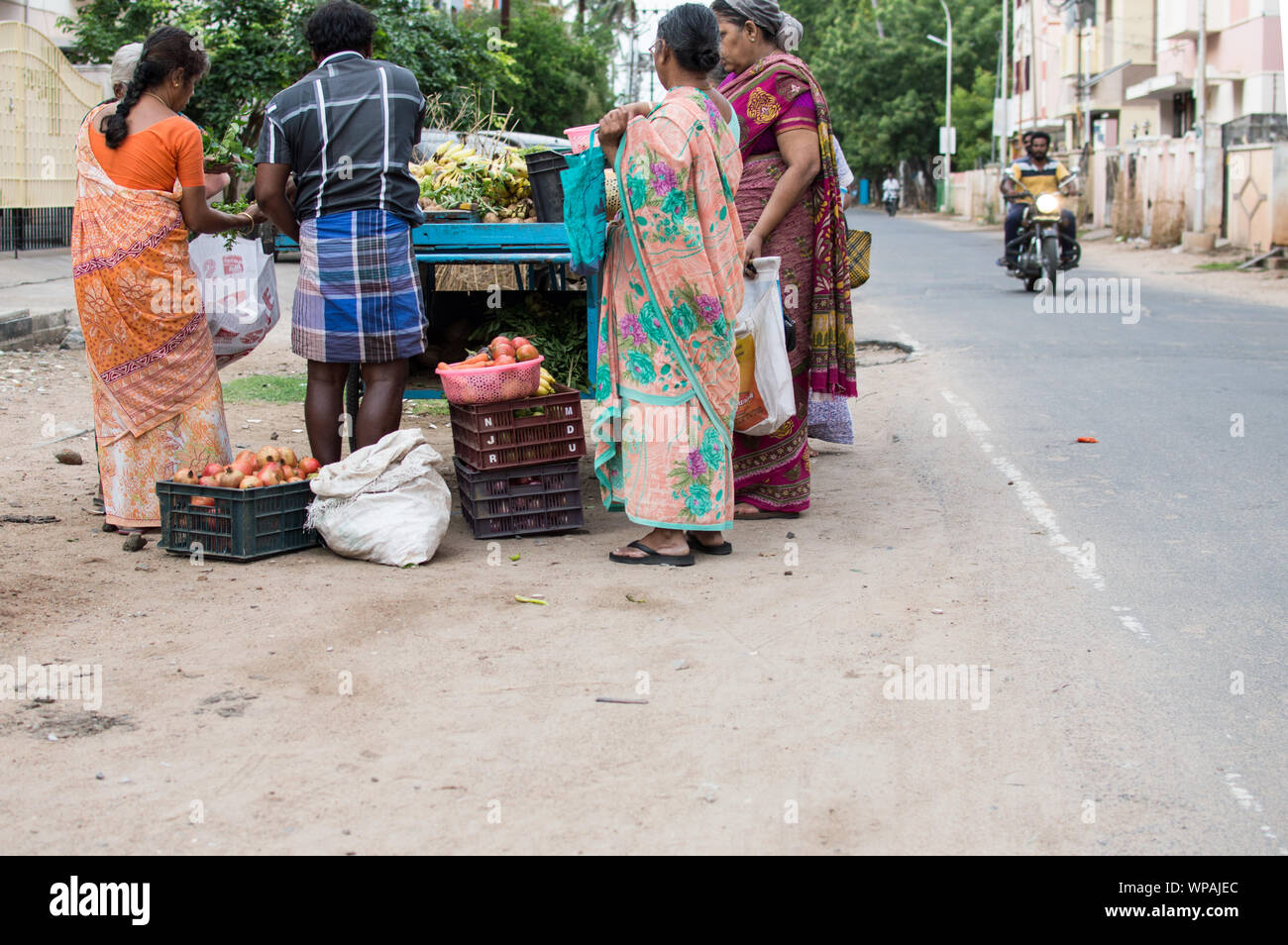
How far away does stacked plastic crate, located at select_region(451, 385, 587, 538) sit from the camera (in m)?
5.70

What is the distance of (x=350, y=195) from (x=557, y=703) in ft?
8.43

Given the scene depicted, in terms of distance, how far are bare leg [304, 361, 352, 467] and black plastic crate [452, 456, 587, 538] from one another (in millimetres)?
552

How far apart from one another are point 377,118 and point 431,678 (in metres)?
2.49

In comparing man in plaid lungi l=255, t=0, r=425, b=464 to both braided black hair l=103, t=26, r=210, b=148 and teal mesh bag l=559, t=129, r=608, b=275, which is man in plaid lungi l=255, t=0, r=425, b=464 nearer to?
braided black hair l=103, t=26, r=210, b=148

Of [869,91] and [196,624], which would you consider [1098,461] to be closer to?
[196,624]

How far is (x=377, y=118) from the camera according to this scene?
5.56 m

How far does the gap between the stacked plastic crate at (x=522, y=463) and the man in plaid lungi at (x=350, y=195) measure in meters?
0.47

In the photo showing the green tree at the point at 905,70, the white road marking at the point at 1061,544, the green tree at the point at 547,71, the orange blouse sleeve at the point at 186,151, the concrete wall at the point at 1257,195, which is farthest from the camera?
the green tree at the point at 905,70

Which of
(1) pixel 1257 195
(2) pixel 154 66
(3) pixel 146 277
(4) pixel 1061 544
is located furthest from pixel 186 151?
(1) pixel 1257 195

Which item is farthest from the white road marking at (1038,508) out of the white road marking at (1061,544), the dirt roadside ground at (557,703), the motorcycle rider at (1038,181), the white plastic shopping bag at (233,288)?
the motorcycle rider at (1038,181)

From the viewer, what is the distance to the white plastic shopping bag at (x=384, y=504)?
5.42 metres

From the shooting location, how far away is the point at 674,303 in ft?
17.7

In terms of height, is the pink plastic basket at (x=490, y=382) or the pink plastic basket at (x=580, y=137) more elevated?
the pink plastic basket at (x=580, y=137)

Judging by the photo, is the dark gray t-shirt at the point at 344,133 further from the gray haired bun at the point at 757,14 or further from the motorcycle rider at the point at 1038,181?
the motorcycle rider at the point at 1038,181
